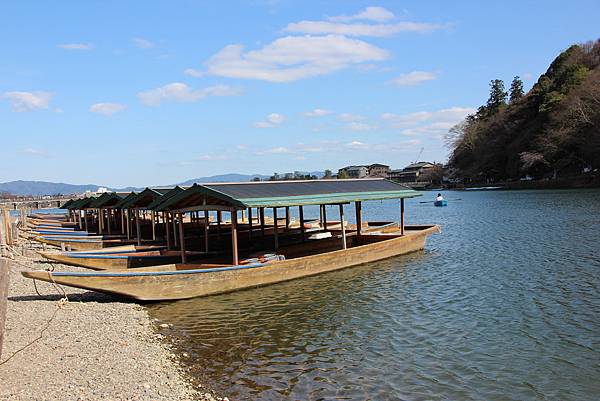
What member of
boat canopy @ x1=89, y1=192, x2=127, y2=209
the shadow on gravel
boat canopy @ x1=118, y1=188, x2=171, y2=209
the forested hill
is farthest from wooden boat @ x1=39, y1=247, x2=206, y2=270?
the forested hill

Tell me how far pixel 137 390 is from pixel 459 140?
118475 millimetres

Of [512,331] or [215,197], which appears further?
[215,197]

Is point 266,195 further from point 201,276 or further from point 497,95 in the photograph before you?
point 497,95

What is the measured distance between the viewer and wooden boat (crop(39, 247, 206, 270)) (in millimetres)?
17906

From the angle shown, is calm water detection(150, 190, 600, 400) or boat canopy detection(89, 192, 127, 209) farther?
boat canopy detection(89, 192, 127, 209)

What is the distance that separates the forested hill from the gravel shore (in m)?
73.3

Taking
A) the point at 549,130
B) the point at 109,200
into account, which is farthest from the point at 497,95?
the point at 109,200

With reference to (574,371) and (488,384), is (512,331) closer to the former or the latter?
(574,371)

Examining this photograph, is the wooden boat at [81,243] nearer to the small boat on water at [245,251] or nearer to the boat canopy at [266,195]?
the small boat on water at [245,251]

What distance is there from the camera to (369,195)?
2208cm

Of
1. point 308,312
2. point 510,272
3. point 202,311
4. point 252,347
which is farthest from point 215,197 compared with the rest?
point 510,272

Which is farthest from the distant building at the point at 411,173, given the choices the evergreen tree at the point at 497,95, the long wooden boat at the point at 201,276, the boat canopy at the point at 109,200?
the long wooden boat at the point at 201,276

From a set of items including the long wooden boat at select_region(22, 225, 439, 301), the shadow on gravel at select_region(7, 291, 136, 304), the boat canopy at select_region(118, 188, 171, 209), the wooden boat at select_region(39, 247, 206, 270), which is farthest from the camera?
the boat canopy at select_region(118, 188, 171, 209)

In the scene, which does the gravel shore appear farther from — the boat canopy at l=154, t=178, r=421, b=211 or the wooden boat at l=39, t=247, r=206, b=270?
the boat canopy at l=154, t=178, r=421, b=211
